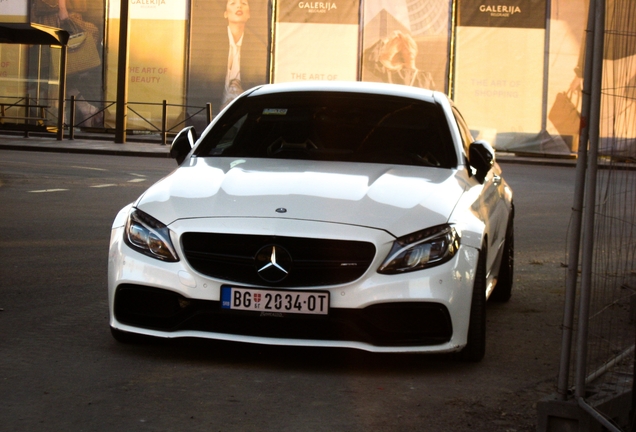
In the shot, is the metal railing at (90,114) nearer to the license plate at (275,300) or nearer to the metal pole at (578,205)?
the license plate at (275,300)

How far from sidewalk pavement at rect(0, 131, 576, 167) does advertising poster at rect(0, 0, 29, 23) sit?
386cm

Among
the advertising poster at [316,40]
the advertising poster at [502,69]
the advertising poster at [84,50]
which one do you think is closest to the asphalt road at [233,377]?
the advertising poster at [502,69]

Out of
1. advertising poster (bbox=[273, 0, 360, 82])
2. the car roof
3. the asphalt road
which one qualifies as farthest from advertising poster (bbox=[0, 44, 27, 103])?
the car roof

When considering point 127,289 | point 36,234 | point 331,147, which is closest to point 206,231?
point 127,289

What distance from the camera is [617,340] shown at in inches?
191

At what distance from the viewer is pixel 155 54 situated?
32031 millimetres

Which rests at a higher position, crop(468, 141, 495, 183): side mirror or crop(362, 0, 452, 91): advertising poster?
crop(362, 0, 452, 91): advertising poster

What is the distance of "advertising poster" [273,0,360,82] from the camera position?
31156mm

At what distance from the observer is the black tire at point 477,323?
5.31 m

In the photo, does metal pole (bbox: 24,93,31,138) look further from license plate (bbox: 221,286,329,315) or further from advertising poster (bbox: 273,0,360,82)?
license plate (bbox: 221,286,329,315)

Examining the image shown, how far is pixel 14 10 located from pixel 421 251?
98.2 ft

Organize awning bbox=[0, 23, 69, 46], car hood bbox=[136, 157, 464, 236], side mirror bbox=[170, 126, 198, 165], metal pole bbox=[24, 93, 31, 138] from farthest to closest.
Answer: metal pole bbox=[24, 93, 31, 138], awning bbox=[0, 23, 69, 46], side mirror bbox=[170, 126, 198, 165], car hood bbox=[136, 157, 464, 236]

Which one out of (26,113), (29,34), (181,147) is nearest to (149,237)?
(181,147)

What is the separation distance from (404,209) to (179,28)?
27.5 metres
